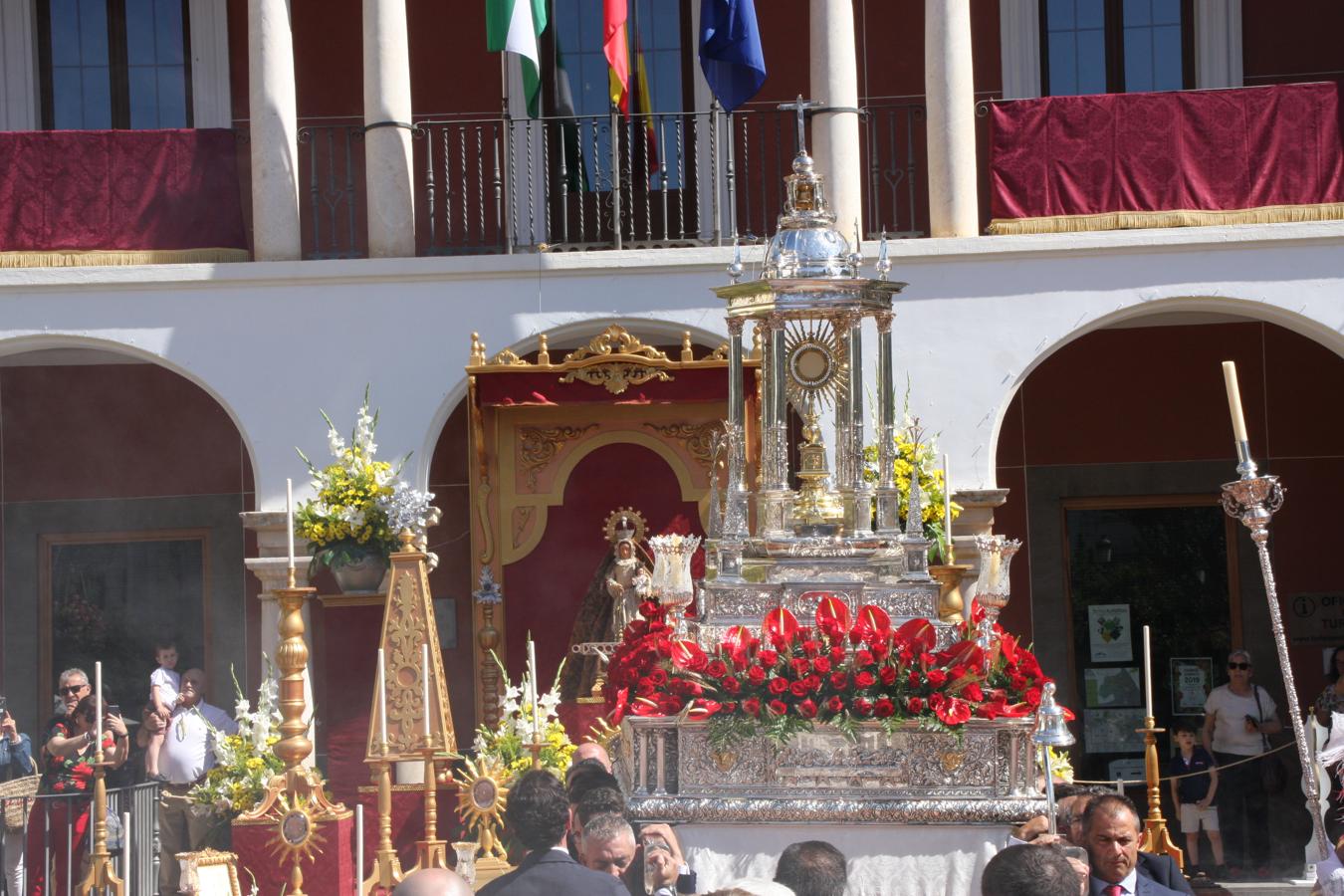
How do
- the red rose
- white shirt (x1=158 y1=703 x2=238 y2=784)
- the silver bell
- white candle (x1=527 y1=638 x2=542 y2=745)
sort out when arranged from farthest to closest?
white shirt (x1=158 y1=703 x2=238 y2=784) → white candle (x1=527 y1=638 x2=542 y2=745) → the red rose → the silver bell

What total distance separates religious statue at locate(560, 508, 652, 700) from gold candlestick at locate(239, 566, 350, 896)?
11.5ft

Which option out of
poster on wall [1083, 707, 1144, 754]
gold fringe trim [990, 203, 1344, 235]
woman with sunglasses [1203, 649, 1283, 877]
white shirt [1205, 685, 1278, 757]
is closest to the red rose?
woman with sunglasses [1203, 649, 1283, 877]

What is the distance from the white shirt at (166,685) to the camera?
40.7ft

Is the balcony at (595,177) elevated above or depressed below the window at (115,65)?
below

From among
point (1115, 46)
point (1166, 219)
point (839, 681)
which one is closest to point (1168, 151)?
point (1166, 219)

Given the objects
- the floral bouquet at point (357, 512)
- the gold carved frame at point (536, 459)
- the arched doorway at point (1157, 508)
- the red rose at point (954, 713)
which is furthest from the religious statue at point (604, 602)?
the red rose at point (954, 713)

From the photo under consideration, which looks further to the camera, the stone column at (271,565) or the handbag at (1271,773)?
the stone column at (271,565)

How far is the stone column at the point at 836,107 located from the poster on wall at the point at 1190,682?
455cm

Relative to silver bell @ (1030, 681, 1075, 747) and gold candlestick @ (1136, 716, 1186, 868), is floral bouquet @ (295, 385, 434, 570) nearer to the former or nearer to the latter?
gold candlestick @ (1136, 716, 1186, 868)

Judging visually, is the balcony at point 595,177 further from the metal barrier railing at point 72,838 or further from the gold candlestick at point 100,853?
the gold candlestick at point 100,853

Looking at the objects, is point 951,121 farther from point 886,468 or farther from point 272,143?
point 272,143

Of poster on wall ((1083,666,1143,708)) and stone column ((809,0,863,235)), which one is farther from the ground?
stone column ((809,0,863,235))

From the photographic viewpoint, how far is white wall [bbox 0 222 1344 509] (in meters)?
13.5

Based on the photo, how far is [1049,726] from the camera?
26.7ft
